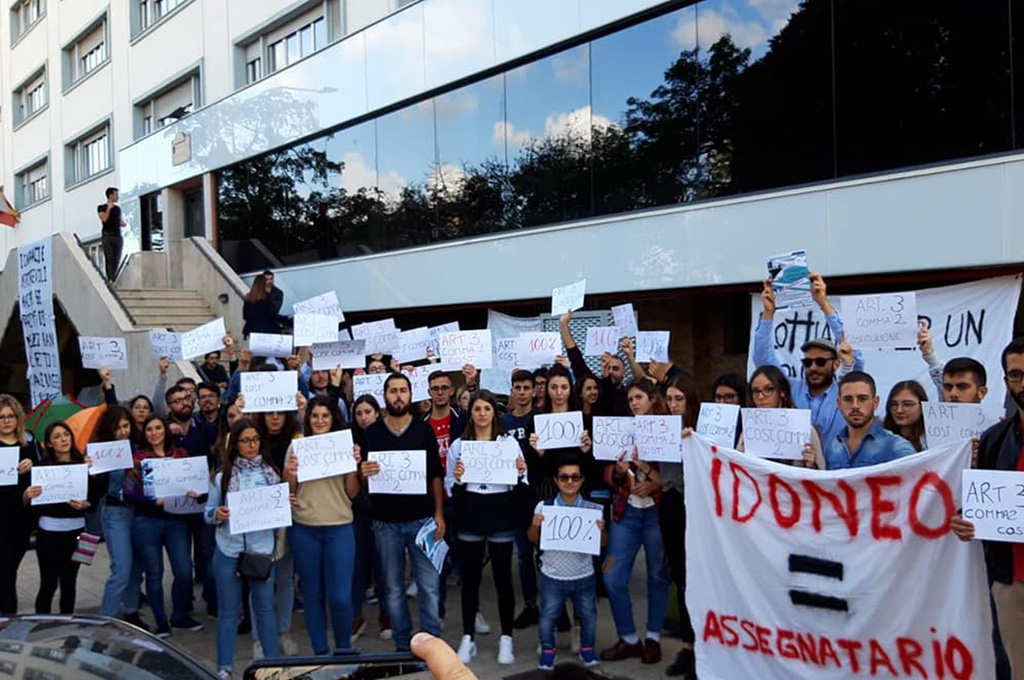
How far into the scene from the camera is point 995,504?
404 centimetres

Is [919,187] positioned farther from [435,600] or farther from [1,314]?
[1,314]

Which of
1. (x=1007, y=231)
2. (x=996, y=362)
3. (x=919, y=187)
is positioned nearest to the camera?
(x=996, y=362)

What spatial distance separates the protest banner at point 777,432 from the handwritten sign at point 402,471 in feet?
7.20

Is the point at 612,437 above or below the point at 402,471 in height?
above

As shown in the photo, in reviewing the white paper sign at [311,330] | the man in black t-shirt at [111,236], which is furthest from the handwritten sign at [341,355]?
the man in black t-shirt at [111,236]

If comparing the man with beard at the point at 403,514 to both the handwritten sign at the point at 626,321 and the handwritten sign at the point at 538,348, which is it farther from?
the handwritten sign at the point at 626,321

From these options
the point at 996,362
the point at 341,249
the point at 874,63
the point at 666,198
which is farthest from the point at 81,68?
the point at 996,362

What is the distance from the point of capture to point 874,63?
28.8ft

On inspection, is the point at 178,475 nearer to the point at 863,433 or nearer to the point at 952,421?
the point at 863,433

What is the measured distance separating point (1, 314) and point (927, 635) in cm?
1845

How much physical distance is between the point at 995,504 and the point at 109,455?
585 cm

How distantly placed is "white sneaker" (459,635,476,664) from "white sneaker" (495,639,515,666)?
0.66 ft

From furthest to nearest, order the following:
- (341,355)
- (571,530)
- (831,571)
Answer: (341,355) → (571,530) → (831,571)

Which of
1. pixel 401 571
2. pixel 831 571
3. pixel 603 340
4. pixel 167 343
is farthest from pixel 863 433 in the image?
pixel 167 343
